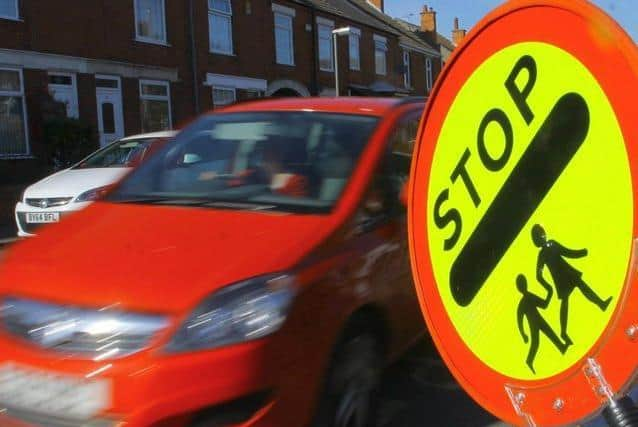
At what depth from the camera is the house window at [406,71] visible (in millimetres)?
35806

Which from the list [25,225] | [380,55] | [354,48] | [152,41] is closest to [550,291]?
[25,225]

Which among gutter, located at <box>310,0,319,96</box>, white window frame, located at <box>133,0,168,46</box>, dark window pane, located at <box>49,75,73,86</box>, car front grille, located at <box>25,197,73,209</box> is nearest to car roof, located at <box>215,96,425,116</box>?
car front grille, located at <box>25,197,73,209</box>

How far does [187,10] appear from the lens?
20.7 metres

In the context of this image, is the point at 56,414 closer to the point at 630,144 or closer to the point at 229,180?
the point at 229,180

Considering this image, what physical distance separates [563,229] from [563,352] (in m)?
0.17

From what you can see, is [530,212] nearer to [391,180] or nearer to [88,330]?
[88,330]

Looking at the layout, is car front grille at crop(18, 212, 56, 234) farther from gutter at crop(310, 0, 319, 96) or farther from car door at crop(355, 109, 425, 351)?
gutter at crop(310, 0, 319, 96)

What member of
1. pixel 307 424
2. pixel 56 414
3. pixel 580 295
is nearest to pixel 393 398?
pixel 307 424

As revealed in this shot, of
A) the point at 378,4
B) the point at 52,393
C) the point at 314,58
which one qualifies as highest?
the point at 378,4

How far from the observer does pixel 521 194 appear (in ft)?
3.28

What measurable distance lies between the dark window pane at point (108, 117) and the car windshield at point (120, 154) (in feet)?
23.8

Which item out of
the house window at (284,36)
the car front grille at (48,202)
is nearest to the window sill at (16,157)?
the car front grille at (48,202)

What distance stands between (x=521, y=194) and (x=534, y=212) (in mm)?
38

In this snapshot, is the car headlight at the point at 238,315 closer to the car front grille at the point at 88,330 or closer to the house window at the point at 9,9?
the car front grille at the point at 88,330
